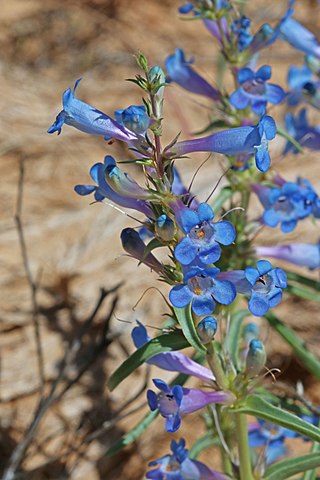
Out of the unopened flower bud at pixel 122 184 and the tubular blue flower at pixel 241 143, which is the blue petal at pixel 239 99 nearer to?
the tubular blue flower at pixel 241 143

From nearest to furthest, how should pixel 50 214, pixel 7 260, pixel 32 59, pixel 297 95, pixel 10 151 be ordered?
pixel 297 95 → pixel 7 260 → pixel 50 214 → pixel 10 151 → pixel 32 59

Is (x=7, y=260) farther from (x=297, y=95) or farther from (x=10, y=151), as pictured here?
(x=297, y=95)

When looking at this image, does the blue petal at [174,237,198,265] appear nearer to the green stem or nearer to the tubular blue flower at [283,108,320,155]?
the green stem

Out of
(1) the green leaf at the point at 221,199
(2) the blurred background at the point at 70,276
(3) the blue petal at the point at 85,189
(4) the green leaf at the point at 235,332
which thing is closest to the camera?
(3) the blue petal at the point at 85,189

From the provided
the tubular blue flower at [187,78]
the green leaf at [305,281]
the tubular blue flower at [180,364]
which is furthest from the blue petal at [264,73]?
the tubular blue flower at [180,364]

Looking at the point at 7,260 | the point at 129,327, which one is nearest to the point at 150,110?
the point at 129,327

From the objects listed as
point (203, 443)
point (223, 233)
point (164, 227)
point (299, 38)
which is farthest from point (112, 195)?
point (299, 38)
